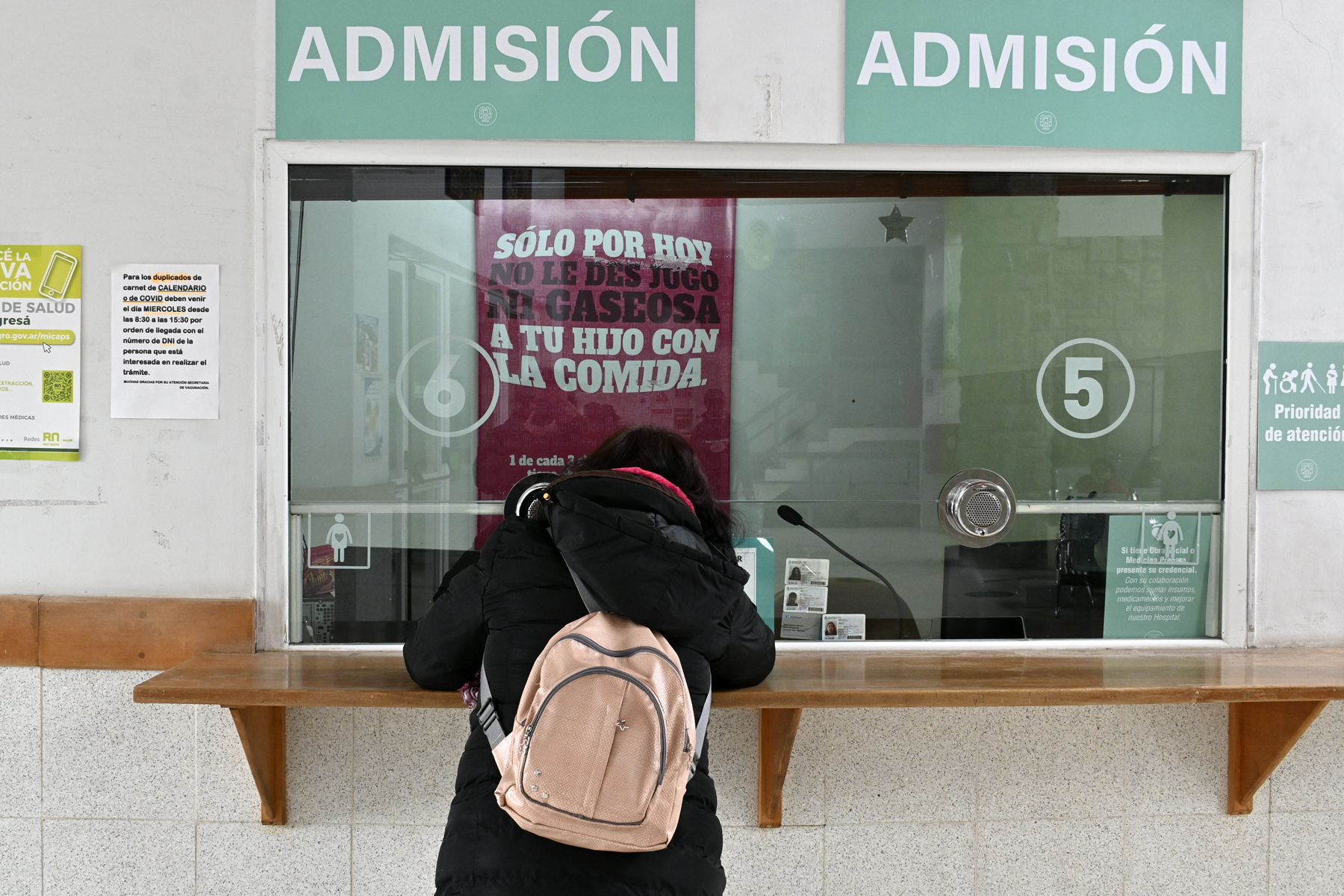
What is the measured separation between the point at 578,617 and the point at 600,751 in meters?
0.27

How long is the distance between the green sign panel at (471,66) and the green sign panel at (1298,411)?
1.85 metres

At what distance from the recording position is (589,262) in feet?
8.71

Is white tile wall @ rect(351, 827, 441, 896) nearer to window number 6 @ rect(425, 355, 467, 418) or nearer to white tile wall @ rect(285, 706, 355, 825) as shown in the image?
white tile wall @ rect(285, 706, 355, 825)

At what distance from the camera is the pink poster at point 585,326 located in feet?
8.68

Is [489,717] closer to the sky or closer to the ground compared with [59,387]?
closer to the ground

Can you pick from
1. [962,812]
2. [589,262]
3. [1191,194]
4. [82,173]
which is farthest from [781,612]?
[82,173]

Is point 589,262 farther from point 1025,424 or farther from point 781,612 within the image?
point 1025,424

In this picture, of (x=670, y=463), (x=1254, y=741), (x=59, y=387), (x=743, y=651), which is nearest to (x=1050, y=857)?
(x=1254, y=741)

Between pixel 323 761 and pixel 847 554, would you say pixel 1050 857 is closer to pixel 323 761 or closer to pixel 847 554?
pixel 847 554

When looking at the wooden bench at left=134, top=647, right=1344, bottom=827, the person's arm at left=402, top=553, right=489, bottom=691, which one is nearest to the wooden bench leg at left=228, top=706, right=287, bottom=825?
the wooden bench at left=134, top=647, right=1344, bottom=827

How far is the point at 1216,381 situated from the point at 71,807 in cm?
343

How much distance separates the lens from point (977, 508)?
2.71 metres

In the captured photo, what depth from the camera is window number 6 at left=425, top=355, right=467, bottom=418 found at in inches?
104

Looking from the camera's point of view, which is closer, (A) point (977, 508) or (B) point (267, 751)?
(B) point (267, 751)
